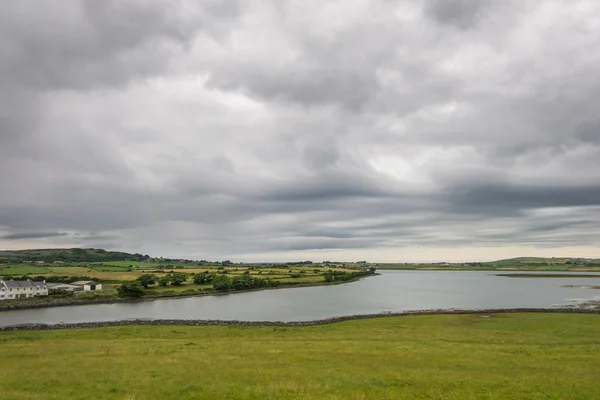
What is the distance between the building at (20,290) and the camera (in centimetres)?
10181

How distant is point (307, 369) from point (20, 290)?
110932mm

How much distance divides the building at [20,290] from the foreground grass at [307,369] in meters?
87.1

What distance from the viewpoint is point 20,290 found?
341 feet

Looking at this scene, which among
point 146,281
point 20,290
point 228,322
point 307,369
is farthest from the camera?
point 146,281

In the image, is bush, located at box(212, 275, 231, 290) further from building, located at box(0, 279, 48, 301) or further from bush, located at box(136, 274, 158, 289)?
building, located at box(0, 279, 48, 301)

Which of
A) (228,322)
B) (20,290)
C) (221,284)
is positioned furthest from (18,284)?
(228,322)

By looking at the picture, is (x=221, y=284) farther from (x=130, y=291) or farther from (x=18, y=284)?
(x=18, y=284)

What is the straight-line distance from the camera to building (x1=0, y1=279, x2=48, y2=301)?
10181cm

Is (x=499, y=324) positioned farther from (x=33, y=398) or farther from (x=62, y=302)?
(x=62, y=302)

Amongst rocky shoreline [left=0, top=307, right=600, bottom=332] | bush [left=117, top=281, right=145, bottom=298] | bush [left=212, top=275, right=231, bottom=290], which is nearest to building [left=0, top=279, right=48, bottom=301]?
bush [left=117, top=281, right=145, bottom=298]

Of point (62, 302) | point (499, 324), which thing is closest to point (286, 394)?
point (499, 324)

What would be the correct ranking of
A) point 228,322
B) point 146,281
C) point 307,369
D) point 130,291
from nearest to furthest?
point 307,369
point 228,322
point 130,291
point 146,281

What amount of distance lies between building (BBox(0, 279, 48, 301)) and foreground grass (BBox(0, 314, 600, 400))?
8712 cm

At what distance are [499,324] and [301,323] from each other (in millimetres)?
28318
